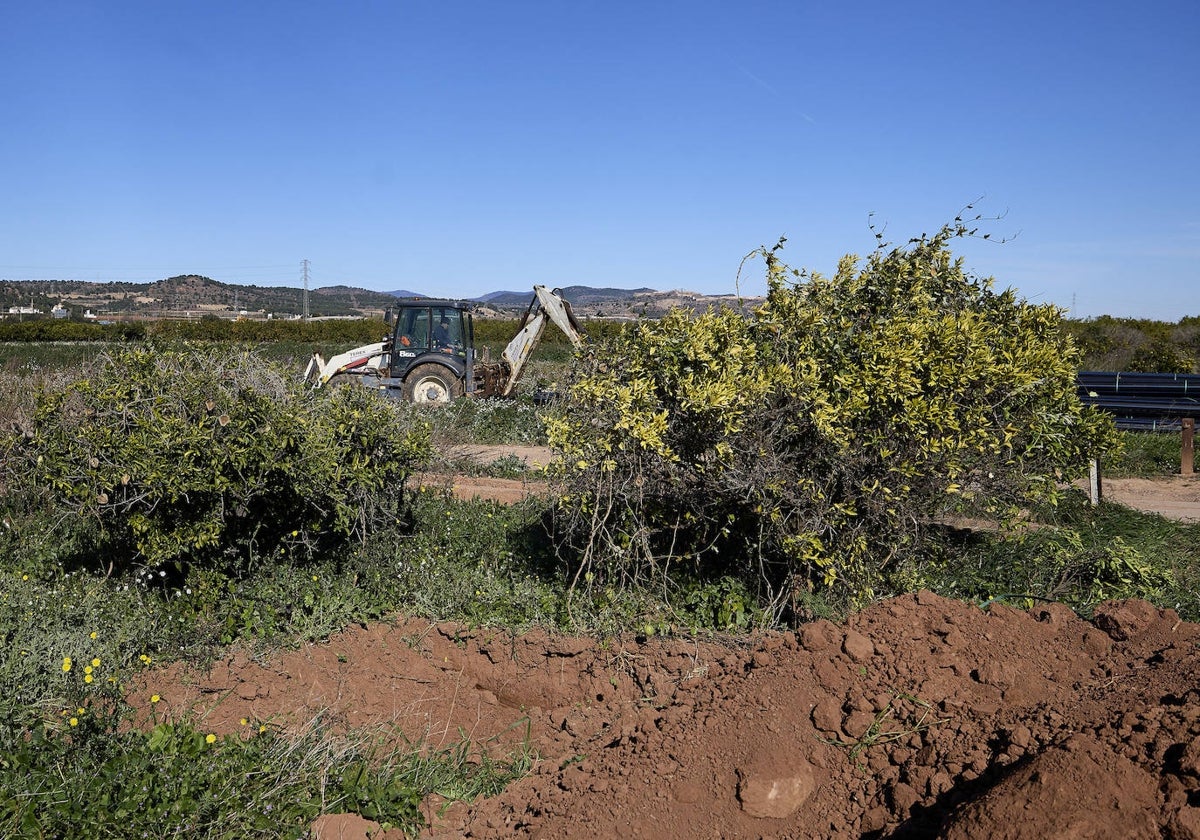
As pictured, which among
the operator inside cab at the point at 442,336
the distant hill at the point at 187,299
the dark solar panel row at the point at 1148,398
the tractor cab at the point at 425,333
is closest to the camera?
the dark solar panel row at the point at 1148,398

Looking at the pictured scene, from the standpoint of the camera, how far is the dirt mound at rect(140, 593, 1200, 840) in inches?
128

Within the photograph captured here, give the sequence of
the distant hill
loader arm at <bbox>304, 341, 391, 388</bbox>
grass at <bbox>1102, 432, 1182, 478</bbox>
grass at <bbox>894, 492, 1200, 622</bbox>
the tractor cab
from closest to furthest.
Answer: grass at <bbox>894, 492, 1200, 622</bbox> → grass at <bbox>1102, 432, 1182, 478</bbox> → the tractor cab → loader arm at <bbox>304, 341, 391, 388</bbox> → the distant hill

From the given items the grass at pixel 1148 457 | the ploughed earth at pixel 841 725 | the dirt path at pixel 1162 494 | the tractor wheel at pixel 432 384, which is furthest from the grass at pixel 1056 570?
the tractor wheel at pixel 432 384

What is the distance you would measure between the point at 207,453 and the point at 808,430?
155 inches

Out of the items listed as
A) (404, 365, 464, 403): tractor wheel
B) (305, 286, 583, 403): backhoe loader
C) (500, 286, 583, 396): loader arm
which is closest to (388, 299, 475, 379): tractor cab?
(305, 286, 583, 403): backhoe loader

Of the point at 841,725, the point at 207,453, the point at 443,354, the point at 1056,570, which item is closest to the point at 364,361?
the point at 443,354

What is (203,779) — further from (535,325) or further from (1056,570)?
(535,325)

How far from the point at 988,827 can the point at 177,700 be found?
447 cm

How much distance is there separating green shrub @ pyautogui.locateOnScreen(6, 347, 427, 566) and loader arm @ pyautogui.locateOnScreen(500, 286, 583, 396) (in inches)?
424

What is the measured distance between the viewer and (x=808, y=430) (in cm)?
596

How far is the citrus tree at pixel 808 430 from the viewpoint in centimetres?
580

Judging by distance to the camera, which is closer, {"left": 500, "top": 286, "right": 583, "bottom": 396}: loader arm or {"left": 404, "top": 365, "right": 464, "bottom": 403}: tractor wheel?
{"left": 500, "top": 286, "right": 583, "bottom": 396}: loader arm

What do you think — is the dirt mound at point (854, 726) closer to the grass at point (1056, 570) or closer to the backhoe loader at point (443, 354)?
the grass at point (1056, 570)

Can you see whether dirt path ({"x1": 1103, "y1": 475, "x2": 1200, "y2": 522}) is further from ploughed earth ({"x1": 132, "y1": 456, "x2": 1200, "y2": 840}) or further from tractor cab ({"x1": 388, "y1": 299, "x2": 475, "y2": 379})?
tractor cab ({"x1": 388, "y1": 299, "x2": 475, "y2": 379})
